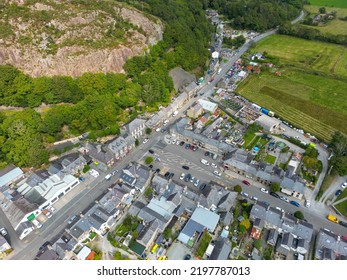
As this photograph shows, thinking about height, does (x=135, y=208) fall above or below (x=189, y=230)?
above

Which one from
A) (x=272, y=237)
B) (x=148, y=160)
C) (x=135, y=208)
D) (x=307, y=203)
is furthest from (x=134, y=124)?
(x=307, y=203)

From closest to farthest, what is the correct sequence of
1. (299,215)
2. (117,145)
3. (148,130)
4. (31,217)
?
(31,217)
(299,215)
(117,145)
(148,130)

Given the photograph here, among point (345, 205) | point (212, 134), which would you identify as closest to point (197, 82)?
point (212, 134)

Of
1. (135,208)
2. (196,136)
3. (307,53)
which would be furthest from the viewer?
(307,53)

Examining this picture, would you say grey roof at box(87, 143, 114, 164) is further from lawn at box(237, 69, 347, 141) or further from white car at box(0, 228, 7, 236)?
lawn at box(237, 69, 347, 141)

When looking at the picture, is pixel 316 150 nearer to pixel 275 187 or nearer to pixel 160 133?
pixel 275 187

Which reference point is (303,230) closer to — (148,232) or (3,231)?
(148,232)
